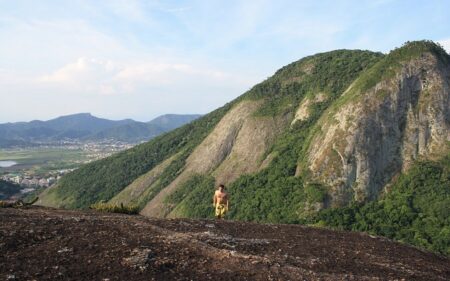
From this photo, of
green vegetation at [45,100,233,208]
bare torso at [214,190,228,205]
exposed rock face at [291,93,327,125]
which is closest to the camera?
bare torso at [214,190,228,205]

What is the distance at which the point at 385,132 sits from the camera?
7419cm

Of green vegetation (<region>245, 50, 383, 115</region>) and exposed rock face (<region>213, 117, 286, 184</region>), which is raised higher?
green vegetation (<region>245, 50, 383, 115</region>)

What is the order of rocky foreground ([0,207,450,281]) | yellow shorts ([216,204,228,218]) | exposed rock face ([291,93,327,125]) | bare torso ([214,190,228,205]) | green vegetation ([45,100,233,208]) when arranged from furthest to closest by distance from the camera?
green vegetation ([45,100,233,208]) → exposed rock face ([291,93,327,125]) → yellow shorts ([216,204,228,218]) → bare torso ([214,190,228,205]) → rocky foreground ([0,207,450,281])

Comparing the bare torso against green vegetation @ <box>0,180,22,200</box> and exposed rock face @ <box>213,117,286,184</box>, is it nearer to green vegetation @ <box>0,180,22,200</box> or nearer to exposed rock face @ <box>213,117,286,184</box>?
exposed rock face @ <box>213,117,286,184</box>

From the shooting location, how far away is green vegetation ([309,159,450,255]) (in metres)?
58.6

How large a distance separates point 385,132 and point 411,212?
1578cm

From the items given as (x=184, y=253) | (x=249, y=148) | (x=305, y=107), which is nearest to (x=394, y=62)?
(x=305, y=107)

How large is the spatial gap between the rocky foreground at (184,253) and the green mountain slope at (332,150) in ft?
137

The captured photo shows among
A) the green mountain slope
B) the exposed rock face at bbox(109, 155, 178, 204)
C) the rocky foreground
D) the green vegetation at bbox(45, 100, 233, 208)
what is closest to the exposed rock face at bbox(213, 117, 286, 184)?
the green mountain slope

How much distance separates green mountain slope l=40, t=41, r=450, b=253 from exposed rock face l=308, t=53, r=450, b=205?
0.52 feet

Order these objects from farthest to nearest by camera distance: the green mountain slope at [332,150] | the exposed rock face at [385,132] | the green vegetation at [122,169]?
the green vegetation at [122,169] → the exposed rock face at [385,132] → the green mountain slope at [332,150]

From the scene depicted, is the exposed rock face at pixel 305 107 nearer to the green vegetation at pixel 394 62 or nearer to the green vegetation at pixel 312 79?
the green vegetation at pixel 312 79

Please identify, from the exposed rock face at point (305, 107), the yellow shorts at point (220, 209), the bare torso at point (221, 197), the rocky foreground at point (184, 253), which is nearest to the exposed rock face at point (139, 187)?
the exposed rock face at point (305, 107)

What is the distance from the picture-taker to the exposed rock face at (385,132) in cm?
7169
